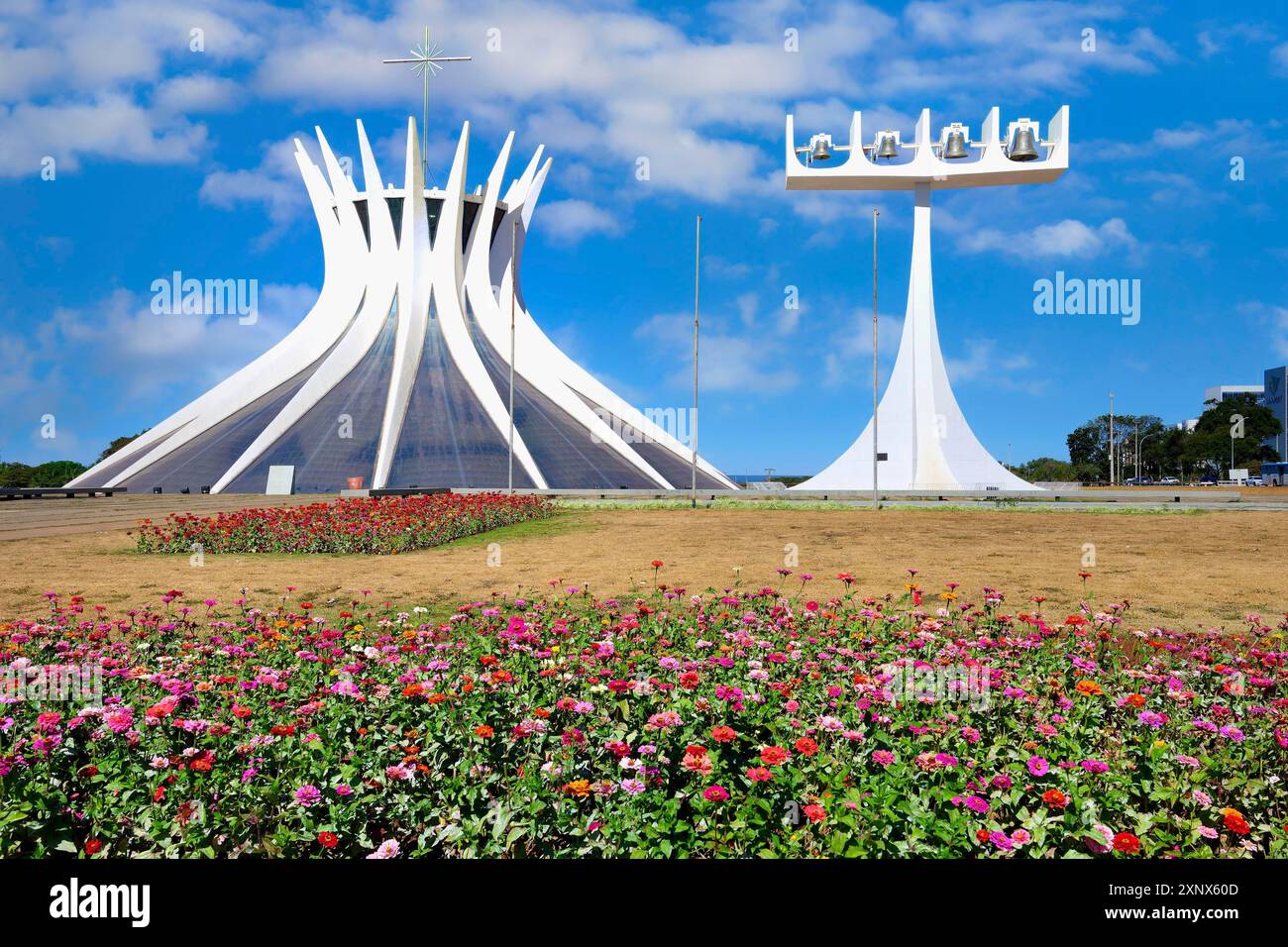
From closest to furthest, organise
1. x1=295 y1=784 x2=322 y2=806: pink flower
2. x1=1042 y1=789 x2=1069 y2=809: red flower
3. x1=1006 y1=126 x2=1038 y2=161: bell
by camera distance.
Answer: x1=1042 y1=789 x2=1069 y2=809: red flower < x1=295 y1=784 x2=322 y2=806: pink flower < x1=1006 y1=126 x2=1038 y2=161: bell

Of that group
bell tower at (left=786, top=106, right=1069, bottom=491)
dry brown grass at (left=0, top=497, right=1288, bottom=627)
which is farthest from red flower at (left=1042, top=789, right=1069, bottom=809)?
bell tower at (left=786, top=106, right=1069, bottom=491)

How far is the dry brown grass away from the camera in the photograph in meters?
8.33

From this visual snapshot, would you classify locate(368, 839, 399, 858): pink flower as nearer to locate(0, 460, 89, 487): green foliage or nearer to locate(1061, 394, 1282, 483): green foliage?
locate(0, 460, 89, 487): green foliage

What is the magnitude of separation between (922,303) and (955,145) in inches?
247

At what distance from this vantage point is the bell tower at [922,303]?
31688 millimetres

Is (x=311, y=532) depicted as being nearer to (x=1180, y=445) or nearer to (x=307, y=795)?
(x=307, y=795)

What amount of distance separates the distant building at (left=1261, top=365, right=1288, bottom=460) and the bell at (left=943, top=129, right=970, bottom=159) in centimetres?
10075

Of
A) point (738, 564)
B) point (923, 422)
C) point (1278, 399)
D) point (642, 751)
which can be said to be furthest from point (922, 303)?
point (1278, 399)

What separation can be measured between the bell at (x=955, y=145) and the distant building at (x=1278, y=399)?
100751 mm

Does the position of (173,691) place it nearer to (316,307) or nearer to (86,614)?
(86,614)

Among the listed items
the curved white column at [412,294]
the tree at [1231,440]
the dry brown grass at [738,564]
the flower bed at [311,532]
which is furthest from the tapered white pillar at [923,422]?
the tree at [1231,440]

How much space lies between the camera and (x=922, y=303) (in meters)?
32.1

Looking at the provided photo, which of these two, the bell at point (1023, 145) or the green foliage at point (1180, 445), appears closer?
the bell at point (1023, 145)

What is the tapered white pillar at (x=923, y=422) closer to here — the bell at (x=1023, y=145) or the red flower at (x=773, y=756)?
the bell at (x=1023, y=145)
